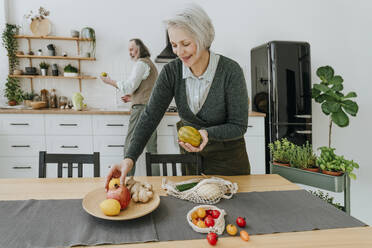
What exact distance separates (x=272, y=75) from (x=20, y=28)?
3.08m

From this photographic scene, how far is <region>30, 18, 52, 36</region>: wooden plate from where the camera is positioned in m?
3.19

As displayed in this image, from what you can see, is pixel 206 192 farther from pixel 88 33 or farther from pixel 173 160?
pixel 88 33

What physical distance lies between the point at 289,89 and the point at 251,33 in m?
1.09

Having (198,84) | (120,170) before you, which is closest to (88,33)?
(198,84)

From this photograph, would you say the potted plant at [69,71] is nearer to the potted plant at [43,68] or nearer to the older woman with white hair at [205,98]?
the potted plant at [43,68]

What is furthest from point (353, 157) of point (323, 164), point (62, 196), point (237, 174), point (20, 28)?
point (20, 28)

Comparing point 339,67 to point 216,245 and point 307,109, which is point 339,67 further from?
point 216,245

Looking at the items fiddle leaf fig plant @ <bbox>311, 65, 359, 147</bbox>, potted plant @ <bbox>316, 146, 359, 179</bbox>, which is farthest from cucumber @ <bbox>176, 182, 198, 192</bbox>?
fiddle leaf fig plant @ <bbox>311, 65, 359, 147</bbox>

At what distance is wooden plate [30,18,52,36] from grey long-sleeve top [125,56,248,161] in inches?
103

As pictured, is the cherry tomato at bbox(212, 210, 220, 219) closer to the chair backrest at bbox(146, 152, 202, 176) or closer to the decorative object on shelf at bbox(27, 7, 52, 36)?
the chair backrest at bbox(146, 152, 202, 176)

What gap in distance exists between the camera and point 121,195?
89cm

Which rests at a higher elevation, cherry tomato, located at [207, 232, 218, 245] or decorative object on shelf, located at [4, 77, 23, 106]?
decorative object on shelf, located at [4, 77, 23, 106]

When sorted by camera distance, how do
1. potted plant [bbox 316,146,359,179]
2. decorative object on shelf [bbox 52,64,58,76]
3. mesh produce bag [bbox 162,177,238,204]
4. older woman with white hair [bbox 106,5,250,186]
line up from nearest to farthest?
mesh produce bag [bbox 162,177,238,204]
older woman with white hair [bbox 106,5,250,186]
potted plant [bbox 316,146,359,179]
decorative object on shelf [bbox 52,64,58,76]

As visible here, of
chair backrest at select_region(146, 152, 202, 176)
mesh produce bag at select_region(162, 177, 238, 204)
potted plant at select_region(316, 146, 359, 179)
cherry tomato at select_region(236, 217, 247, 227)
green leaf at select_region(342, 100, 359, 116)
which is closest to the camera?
cherry tomato at select_region(236, 217, 247, 227)
